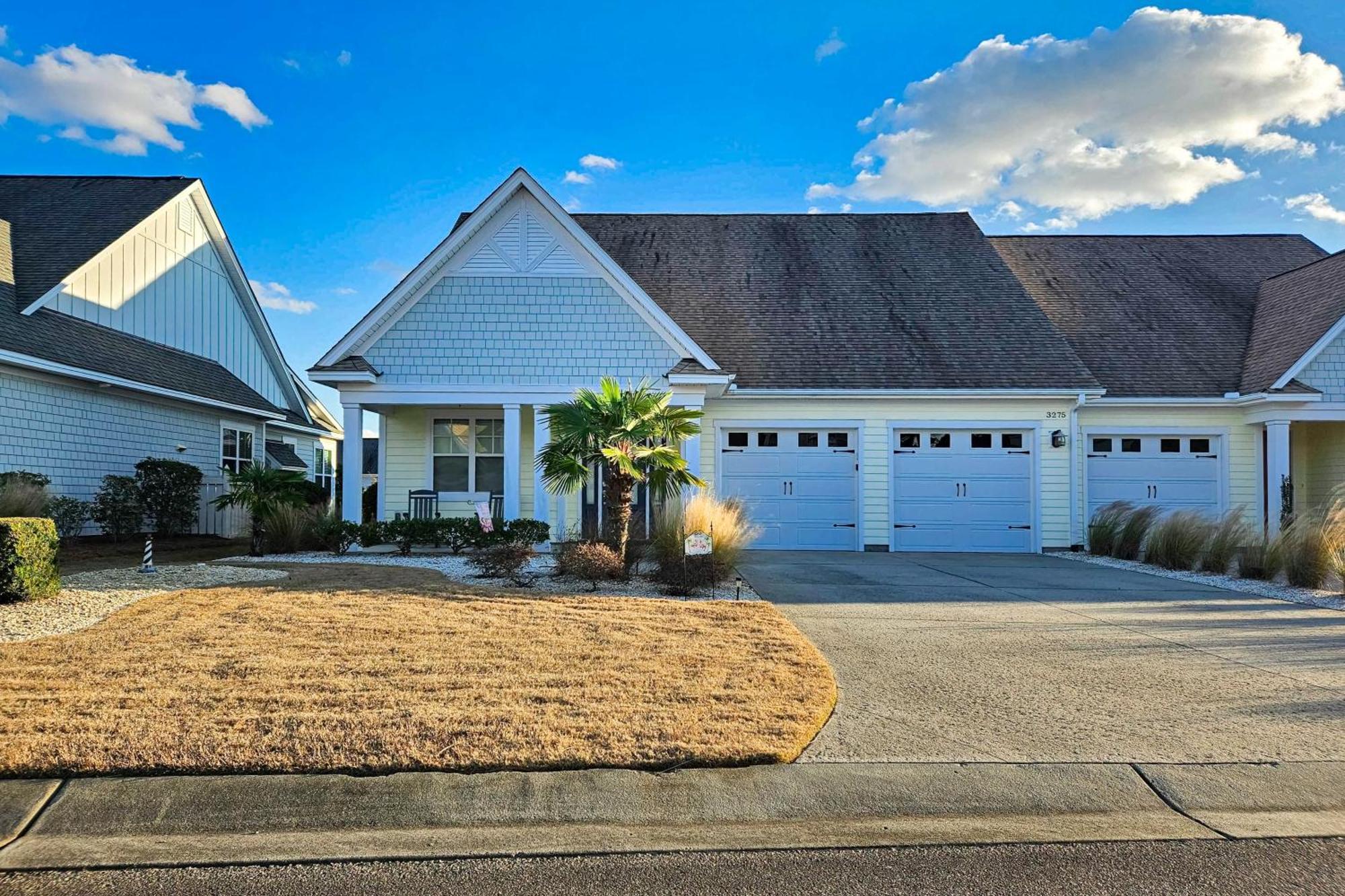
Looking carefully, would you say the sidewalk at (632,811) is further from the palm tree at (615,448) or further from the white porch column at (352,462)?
the white porch column at (352,462)

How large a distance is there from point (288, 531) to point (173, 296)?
369 inches

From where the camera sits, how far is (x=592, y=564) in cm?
1034

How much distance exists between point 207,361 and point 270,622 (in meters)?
16.3

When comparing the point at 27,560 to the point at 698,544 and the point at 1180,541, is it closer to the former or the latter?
the point at 698,544

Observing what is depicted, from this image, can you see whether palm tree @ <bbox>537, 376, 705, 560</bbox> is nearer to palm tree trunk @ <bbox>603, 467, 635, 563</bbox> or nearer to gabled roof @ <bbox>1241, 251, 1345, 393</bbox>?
palm tree trunk @ <bbox>603, 467, 635, 563</bbox>

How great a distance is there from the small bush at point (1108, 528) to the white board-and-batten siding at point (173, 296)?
772 inches

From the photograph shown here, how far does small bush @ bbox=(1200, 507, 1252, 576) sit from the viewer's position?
13.0 m

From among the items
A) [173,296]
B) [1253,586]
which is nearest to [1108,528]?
[1253,586]

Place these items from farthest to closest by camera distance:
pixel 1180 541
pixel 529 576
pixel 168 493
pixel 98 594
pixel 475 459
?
pixel 168 493 → pixel 475 459 → pixel 1180 541 → pixel 529 576 → pixel 98 594

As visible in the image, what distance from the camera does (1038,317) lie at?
60.4ft

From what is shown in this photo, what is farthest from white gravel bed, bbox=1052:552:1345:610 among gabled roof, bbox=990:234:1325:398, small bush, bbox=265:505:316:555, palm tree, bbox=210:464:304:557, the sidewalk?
palm tree, bbox=210:464:304:557

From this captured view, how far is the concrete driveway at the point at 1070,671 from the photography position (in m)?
5.07

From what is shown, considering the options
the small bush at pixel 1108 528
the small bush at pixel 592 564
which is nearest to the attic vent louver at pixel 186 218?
the small bush at pixel 592 564

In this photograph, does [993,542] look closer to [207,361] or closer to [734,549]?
[734,549]
